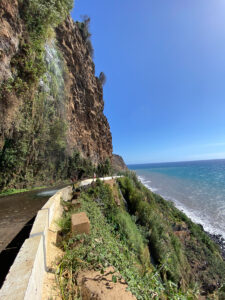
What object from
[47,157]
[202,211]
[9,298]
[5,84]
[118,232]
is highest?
[5,84]

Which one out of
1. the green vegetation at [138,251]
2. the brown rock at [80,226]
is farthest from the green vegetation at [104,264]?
the brown rock at [80,226]

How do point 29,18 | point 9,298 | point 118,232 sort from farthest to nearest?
point 29,18
point 118,232
point 9,298

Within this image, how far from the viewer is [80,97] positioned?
2234cm

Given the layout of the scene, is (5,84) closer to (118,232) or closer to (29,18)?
(29,18)

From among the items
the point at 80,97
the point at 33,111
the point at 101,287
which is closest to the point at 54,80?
the point at 33,111

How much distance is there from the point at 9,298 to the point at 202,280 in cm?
993

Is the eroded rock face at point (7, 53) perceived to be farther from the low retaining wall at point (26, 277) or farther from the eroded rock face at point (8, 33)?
the low retaining wall at point (26, 277)

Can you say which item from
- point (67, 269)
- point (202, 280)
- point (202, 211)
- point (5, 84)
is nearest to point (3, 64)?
point (5, 84)

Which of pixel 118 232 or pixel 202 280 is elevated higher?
pixel 118 232

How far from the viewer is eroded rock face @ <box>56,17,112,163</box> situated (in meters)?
18.9

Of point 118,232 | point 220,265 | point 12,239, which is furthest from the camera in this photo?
point 220,265

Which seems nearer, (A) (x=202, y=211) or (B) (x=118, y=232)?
(B) (x=118, y=232)

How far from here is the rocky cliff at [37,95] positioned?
363 inches

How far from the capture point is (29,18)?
430 inches
